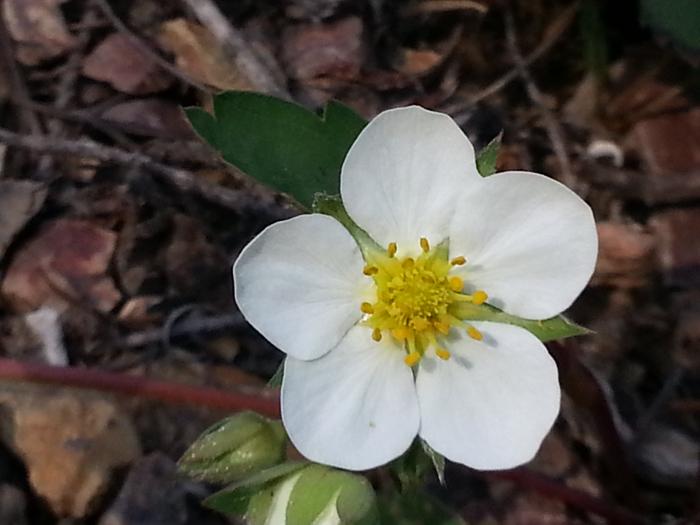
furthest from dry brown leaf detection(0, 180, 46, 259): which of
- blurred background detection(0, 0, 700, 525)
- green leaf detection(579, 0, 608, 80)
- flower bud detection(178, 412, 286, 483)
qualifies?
green leaf detection(579, 0, 608, 80)

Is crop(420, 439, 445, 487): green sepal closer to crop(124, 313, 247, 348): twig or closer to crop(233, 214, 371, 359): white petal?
crop(233, 214, 371, 359): white petal

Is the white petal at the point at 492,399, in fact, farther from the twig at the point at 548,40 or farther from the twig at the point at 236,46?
the twig at the point at 548,40

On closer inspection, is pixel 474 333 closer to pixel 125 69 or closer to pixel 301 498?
pixel 301 498

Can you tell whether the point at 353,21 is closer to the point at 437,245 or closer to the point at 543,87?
the point at 543,87

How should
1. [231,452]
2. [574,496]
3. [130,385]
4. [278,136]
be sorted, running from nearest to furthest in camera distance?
1. [231,452]
2. [278,136]
3. [130,385]
4. [574,496]

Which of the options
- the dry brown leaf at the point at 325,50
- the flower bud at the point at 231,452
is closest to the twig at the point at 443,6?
A: the dry brown leaf at the point at 325,50

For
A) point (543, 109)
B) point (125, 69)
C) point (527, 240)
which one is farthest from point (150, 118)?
point (527, 240)
